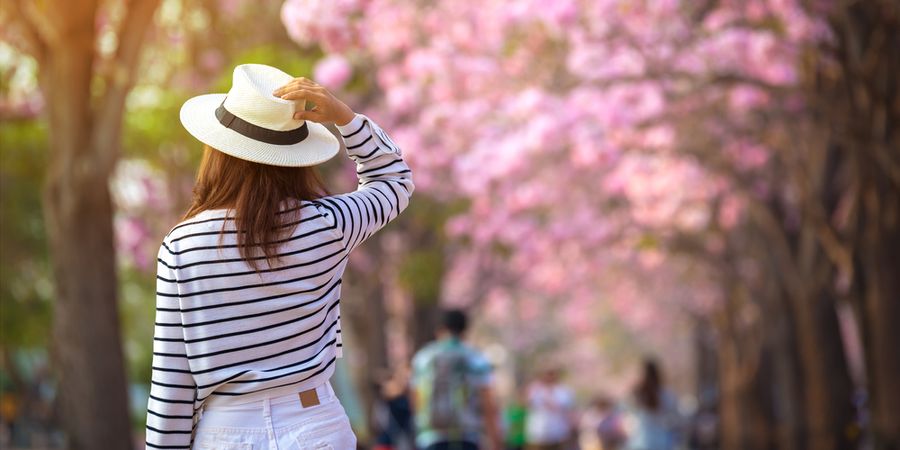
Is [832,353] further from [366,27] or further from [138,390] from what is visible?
[138,390]

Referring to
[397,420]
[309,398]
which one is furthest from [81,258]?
[309,398]

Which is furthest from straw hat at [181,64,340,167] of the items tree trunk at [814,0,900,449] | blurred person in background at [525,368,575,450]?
blurred person in background at [525,368,575,450]

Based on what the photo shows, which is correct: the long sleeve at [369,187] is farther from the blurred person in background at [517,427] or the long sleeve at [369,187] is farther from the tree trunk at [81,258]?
the blurred person in background at [517,427]

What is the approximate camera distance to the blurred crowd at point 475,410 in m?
8.59

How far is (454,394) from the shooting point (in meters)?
8.59

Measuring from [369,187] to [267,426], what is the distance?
0.72 m

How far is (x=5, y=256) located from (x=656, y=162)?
41.9 ft

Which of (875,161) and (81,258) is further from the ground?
(81,258)

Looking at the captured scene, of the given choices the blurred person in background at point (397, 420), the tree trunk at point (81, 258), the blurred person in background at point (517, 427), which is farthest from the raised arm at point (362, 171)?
the blurred person in background at point (517, 427)

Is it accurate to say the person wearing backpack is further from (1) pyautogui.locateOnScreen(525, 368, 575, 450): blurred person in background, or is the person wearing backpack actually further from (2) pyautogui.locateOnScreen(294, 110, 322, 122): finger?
(1) pyautogui.locateOnScreen(525, 368, 575, 450): blurred person in background

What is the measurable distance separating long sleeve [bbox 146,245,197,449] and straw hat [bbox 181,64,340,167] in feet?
1.02

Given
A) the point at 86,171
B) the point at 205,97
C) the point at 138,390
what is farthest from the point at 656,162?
the point at 138,390

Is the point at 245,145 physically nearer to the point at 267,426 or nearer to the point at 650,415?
the point at 267,426

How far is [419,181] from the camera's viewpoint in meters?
20.0
